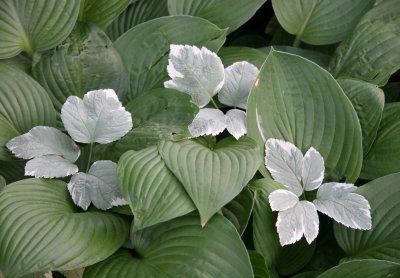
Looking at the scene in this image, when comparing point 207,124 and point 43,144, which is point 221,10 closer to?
point 207,124

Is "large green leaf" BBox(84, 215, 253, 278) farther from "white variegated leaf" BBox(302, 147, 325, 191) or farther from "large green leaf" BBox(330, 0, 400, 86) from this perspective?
"large green leaf" BBox(330, 0, 400, 86)

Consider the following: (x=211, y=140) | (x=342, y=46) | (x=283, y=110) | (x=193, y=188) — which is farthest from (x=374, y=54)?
(x=193, y=188)

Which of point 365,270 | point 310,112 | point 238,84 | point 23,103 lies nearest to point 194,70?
point 238,84

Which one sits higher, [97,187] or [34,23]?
[34,23]

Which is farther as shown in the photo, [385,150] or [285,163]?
[385,150]

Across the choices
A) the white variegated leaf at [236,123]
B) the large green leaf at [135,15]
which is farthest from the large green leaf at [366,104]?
the large green leaf at [135,15]

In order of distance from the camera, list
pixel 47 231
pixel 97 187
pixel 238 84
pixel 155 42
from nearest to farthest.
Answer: pixel 47 231, pixel 97 187, pixel 238 84, pixel 155 42

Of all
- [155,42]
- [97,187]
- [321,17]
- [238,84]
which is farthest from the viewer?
[321,17]

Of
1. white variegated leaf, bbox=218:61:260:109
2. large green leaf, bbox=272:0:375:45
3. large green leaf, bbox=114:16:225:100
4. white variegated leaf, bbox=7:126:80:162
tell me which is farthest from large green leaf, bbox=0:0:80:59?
large green leaf, bbox=272:0:375:45
